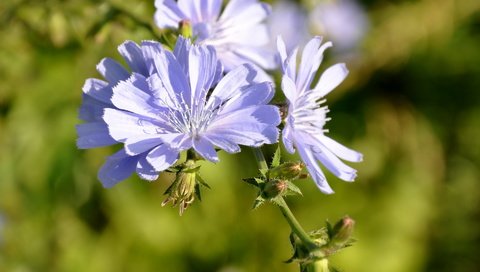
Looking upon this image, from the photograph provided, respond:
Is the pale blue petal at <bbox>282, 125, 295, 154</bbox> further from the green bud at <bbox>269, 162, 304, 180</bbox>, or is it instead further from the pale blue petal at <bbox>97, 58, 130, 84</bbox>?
the pale blue petal at <bbox>97, 58, 130, 84</bbox>

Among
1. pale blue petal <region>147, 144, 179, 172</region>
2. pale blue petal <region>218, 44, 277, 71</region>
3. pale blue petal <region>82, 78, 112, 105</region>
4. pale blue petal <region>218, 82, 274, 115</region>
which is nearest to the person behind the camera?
pale blue petal <region>147, 144, 179, 172</region>

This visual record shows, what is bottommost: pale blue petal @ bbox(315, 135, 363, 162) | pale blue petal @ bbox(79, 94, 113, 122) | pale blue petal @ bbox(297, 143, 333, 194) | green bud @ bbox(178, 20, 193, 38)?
pale blue petal @ bbox(315, 135, 363, 162)

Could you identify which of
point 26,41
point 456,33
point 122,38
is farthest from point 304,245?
point 456,33

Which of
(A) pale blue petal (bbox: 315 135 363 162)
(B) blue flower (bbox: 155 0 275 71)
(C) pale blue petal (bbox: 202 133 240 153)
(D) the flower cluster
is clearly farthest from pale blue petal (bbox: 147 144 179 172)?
(A) pale blue petal (bbox: 315 135 363 162)

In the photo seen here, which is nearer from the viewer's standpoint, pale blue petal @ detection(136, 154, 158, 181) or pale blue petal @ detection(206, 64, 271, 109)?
pale blue petal @ detection(136, 154, 158, 181)

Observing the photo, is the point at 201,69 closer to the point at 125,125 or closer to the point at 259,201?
the point at 125,125

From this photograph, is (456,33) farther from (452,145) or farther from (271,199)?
(271,199)

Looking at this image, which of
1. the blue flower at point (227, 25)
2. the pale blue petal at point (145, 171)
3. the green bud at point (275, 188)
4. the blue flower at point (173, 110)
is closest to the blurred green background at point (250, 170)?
the blue flower at point (227, 25)
